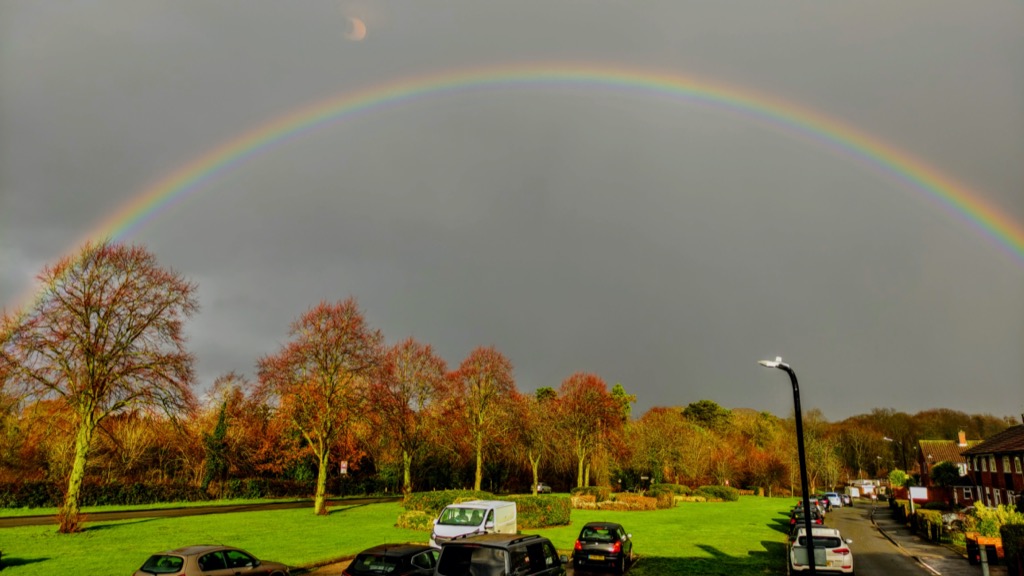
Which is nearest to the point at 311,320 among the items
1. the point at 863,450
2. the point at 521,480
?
the point at 521,480

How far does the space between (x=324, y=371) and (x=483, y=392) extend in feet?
63.9

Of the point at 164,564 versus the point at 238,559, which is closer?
the point at 164,564

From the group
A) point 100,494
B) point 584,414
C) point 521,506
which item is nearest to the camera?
point 521,506

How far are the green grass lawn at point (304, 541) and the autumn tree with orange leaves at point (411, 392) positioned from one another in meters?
9.95

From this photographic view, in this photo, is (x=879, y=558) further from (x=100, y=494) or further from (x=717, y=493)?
(x=100, y=494)

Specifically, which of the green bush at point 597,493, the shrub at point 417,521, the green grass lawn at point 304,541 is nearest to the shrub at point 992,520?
the green grass lawn at point 304,541

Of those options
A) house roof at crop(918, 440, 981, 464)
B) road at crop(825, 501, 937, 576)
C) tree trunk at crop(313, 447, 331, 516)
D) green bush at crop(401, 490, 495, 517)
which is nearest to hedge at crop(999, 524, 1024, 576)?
road at crop(825, 501, 937, 576)

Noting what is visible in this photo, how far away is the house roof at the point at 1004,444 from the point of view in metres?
51.9

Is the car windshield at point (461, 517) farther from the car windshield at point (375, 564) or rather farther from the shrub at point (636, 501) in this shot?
the shrub at point (636, 501)

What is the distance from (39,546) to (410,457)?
98.6ft

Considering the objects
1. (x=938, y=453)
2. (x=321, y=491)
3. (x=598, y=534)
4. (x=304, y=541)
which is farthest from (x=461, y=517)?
(x=938, y=453)

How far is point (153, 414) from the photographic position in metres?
31.0

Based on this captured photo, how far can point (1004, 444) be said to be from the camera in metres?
55.0

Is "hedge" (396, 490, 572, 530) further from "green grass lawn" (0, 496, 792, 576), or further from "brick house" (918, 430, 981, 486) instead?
"brick house" (918, 430, 981, 486)
